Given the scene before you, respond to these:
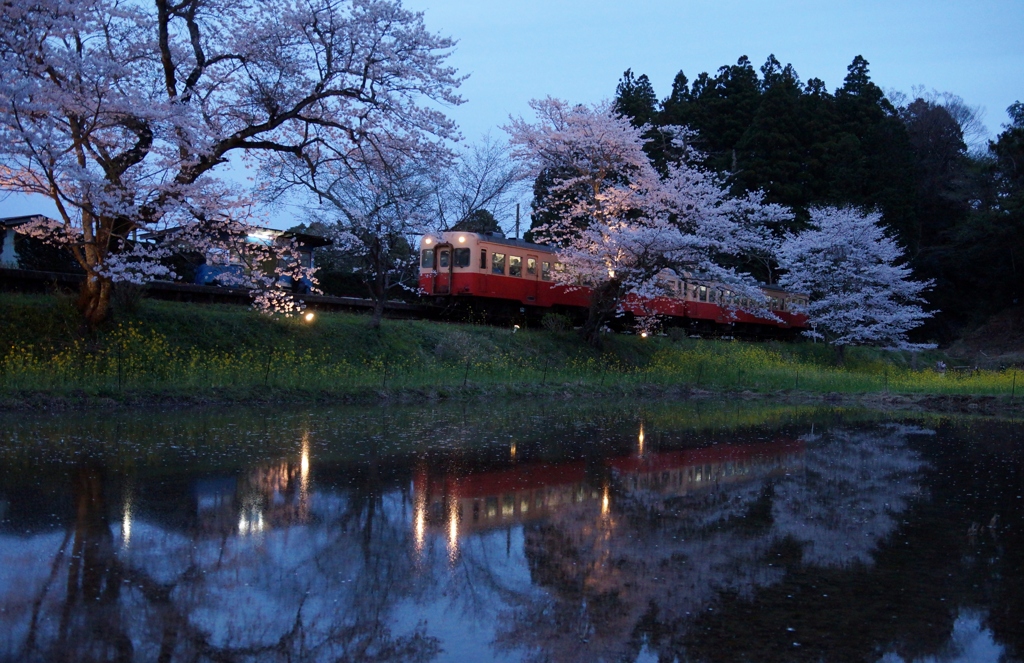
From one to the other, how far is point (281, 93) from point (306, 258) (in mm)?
14620

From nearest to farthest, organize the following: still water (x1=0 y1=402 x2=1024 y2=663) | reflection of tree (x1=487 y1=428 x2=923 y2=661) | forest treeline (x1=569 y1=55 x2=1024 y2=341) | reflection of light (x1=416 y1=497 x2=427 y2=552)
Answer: still water (x1=0 y1=402 x2=1024 y2=663)
reflection of tree (x1=487 y1=428 x2=923 y2=661)
reflection of light (x1=416 y1=497 x2=427 y2=552)
forest treeline (x1=569 y1=55 x2=1024 y2=341)

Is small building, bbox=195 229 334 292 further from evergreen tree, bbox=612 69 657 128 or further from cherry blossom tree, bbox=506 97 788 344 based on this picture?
evergreen tree, bbox=612 69 657 128

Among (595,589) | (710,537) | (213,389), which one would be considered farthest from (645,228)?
(595,589)

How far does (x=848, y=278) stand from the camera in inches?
1375

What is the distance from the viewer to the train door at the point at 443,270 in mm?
25078

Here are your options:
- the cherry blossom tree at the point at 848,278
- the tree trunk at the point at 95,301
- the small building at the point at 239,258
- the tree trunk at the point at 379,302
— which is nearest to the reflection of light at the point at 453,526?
the small building at the point at 239,258

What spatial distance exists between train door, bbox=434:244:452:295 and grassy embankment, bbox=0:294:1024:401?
215 cm

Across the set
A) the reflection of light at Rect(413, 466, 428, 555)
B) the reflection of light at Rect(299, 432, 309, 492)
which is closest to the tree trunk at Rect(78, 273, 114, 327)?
the reflection of light at Rect(299, 432, 309, 492)

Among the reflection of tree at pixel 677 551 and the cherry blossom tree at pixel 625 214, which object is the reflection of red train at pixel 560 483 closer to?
the reflection of tree at pixel 677 551

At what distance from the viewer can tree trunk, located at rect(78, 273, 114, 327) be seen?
50.7 feet

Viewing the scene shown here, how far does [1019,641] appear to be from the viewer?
4.35 metres

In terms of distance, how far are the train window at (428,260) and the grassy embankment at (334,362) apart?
10.8 ft

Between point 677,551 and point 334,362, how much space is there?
13.7 meters

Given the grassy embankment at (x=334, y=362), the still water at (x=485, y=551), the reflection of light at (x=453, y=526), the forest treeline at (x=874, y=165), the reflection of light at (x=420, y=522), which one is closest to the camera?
the still water at (x=485, y=551)
